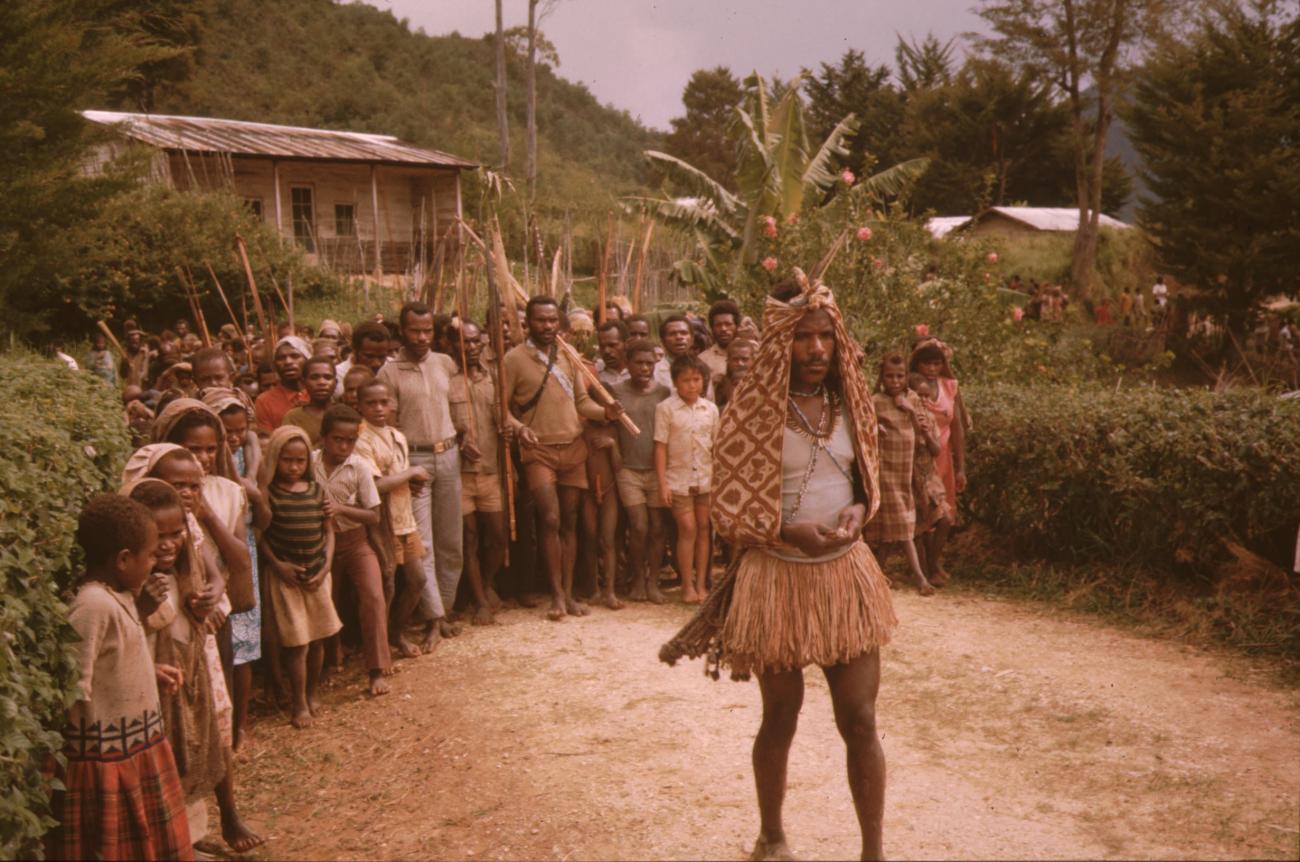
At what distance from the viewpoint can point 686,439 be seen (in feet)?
25.2

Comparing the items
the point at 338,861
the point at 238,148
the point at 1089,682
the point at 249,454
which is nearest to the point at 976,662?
the point at 1089,682

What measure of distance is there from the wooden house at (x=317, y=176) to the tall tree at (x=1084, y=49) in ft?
48.9

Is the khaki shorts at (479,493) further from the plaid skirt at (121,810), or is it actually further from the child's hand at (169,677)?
the plaid skirt at (121,810)

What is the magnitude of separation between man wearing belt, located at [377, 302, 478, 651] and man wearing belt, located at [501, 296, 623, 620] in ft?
1.70

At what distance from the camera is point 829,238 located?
497 inches

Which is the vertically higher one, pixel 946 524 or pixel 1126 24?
pixel 1126 24

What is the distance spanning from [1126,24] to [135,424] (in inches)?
1105

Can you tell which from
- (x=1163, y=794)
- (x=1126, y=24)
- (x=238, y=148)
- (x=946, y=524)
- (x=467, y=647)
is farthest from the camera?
(x=1126, y=24)

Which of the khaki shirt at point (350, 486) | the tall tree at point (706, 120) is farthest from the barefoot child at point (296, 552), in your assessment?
the tall tree at point (706, 120)

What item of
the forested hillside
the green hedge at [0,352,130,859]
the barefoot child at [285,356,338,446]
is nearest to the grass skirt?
the green hedge at [0,352,130,859]

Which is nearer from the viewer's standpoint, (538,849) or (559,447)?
(538,849)

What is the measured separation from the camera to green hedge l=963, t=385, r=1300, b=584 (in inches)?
263

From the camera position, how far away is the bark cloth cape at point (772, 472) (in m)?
3.83

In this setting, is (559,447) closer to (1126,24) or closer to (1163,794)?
(1163,794)
